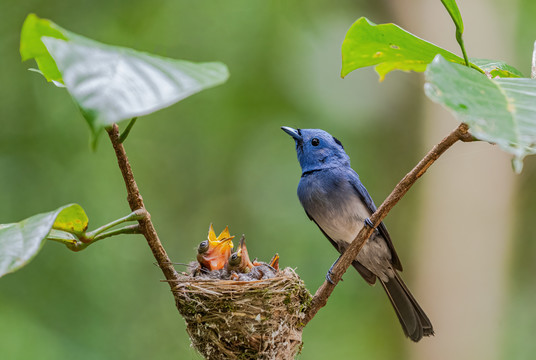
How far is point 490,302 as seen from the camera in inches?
233

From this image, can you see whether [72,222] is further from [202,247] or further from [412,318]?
[412,318]

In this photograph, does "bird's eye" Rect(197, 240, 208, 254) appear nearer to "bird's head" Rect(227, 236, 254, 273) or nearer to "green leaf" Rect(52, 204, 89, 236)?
"bird's head" Rect(227, 236, 254, 273)

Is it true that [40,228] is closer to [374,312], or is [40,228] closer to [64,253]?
[64,253]

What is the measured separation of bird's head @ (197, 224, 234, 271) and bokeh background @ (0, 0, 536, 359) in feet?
8.13

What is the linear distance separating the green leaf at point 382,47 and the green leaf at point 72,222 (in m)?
0.87

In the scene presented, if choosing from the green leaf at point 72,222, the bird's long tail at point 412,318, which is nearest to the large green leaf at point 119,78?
the green leaf at point 72,222

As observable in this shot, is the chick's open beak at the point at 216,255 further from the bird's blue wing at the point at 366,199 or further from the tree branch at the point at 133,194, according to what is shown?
the tree branch at the point at 133,194

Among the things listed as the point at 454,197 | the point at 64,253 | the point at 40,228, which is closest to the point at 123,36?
the point at 64,253

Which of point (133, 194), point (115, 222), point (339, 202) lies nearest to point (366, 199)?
point (339, 202)

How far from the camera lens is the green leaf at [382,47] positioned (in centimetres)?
150

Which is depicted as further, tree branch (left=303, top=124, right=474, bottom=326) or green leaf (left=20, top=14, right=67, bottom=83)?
tree branch (left=303, top=124, right=474, bottom=326)

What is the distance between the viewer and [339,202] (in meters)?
3.66

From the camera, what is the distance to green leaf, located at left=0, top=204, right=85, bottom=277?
1145mm

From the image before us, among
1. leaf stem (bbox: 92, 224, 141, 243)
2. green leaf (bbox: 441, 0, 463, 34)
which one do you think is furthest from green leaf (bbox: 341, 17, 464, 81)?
leaf stem (bbox: 92, 224, 141, 243)
